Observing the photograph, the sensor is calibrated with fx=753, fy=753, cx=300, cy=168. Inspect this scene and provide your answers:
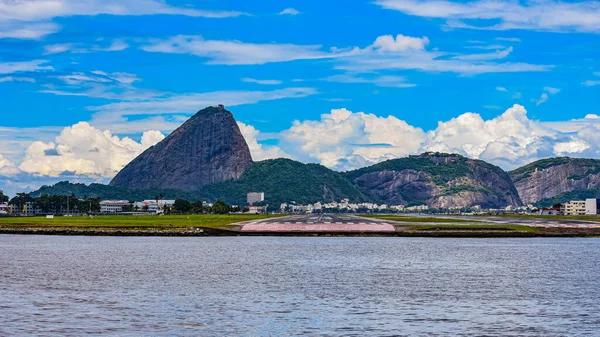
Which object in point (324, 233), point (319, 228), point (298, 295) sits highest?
point (319, 228)

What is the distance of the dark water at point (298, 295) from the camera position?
38.3 meters

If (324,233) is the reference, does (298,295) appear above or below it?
below

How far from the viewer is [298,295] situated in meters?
51.4

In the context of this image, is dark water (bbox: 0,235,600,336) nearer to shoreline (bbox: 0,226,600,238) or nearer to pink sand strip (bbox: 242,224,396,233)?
shoreline (bbox: 0,226,600,238)

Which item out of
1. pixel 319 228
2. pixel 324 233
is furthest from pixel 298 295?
pixel 319 228

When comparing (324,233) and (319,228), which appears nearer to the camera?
(324,233)

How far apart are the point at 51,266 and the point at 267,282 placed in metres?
26.4

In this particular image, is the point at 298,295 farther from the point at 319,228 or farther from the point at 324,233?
the point at 319,228

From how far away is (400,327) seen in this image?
38.4 m

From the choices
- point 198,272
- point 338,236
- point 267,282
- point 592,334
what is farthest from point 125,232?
point 592,334

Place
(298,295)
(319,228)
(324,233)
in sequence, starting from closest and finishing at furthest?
(298,295), (324,233), (319,228)

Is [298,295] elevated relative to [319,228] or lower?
lower

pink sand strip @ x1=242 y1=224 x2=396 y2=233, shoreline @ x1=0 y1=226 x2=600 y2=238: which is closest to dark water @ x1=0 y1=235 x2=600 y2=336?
shoreline @ x1=0 y1=226 x2=600 y2=238

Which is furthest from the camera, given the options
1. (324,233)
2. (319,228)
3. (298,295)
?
(319,228)
